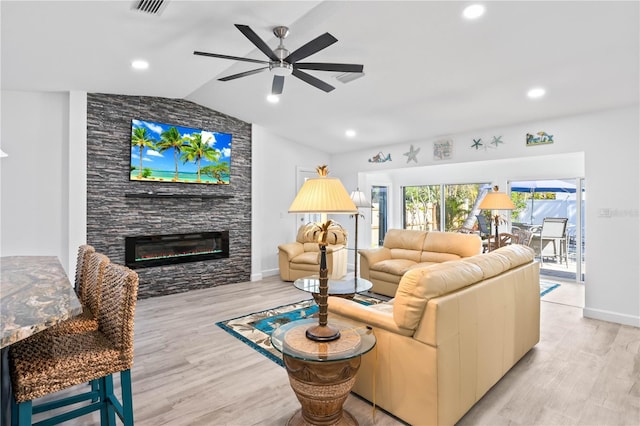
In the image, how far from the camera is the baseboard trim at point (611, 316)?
3.88m

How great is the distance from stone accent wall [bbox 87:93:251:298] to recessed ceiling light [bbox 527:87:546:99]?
4.24 metres

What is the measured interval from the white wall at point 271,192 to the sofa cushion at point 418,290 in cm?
444

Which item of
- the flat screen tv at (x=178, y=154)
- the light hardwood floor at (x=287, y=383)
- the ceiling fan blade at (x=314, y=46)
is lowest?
the light hardwood floor at (x=287, y=383)

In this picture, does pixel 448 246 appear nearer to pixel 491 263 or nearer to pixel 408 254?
pixel 408 254

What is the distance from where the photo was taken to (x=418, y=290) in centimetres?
197

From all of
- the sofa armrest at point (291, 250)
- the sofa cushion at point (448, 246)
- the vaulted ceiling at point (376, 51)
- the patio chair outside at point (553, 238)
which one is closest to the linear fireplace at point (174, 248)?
the sofa armrest at point (291, 250)

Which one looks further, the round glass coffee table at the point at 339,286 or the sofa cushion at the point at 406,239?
the sofa cushion at the point at 406,239

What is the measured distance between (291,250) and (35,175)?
12.0 feet


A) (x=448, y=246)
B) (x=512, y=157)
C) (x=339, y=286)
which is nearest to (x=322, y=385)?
(x=339, y=286)

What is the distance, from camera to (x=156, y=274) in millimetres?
5184

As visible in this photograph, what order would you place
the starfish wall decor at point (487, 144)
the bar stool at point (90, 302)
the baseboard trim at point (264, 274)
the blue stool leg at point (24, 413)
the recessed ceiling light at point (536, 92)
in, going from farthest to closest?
the baseboard trim at point (264, 274)
the starfish wall decor at point (487, 144)
the recessed ceiling light at point (536, 92)
the bar stool at point (90, 302)
the blue stool leg at point (24, 413)

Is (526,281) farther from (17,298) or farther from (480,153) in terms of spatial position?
(17,298)

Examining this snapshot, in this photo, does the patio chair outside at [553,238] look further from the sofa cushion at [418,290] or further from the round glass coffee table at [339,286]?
the sofa cushion at [418,290]

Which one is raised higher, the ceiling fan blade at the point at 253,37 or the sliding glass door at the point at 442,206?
the ceiling fan blade at the point at 253,37
